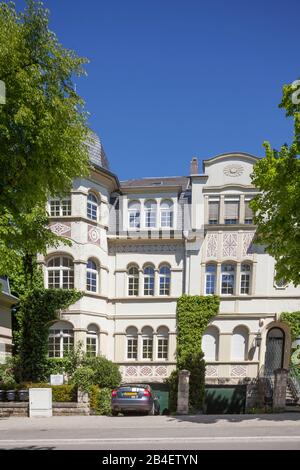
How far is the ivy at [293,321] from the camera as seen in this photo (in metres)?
23.6

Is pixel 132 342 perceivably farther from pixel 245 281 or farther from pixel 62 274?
pixel 245 281

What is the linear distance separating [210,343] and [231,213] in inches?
Answer: 280

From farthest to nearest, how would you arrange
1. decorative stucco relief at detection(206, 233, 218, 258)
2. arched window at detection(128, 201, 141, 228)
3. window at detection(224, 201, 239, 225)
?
arched window at detection(128, 201, 141, 228) < window at detection(224, 201, 239, 225) < decorative stucco relief at detection(206, 233, 218, 258)

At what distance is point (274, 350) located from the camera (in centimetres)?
2488

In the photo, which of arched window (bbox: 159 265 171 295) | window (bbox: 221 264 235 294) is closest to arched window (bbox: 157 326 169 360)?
arched window (bbox: 159 265 171 295)

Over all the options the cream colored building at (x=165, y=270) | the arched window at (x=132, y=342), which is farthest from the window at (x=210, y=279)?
the arched window at (x=132, y=342)

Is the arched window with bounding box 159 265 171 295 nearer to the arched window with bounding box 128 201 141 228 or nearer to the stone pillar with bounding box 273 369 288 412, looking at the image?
the arched window with bounding box 128 201 141 228

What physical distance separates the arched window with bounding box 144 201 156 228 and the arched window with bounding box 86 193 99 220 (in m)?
3.04

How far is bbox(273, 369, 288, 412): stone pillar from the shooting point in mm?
16031

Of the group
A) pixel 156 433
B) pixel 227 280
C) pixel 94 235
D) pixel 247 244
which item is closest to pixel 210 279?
pixel 227 280

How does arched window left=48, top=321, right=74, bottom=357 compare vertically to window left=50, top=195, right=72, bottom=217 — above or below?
below

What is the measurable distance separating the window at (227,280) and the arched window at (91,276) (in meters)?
6.81

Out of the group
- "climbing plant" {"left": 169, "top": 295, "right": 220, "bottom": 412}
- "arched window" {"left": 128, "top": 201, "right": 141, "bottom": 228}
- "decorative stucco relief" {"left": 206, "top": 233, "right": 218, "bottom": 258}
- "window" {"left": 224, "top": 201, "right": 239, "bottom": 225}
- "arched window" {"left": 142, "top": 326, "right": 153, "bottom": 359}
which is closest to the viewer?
"climbing plant" {"left": 169, "top": 295, "right": 220, "bottom": 412}
